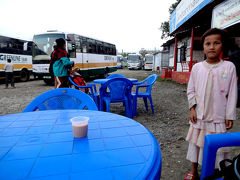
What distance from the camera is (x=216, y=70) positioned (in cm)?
153

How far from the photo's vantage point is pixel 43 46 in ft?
32.4

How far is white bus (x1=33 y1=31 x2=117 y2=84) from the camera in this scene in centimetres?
986

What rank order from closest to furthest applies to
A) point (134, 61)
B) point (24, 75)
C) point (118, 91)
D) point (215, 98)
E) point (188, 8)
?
point (215, 98) < point (118, 91) < point (188, 8) < point (24, 75) < point (134, 61)

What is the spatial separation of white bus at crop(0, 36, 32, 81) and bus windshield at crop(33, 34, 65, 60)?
2717mm

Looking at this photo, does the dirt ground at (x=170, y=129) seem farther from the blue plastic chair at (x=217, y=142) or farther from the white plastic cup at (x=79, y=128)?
the white plastic cup at (x=79, y=128)

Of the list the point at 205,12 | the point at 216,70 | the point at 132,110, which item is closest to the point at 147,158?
the point at 216,70

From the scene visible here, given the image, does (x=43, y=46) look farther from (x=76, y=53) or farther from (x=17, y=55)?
(x=17, y=55)

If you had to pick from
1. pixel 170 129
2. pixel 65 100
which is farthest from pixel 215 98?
pixel 170 129

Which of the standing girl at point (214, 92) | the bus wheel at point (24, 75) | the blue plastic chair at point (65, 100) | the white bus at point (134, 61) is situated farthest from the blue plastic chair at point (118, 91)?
the white bus at point (134, 61)

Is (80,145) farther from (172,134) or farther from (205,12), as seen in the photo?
(205,12)

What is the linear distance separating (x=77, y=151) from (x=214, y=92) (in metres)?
1.28

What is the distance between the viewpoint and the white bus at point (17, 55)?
36.2ft

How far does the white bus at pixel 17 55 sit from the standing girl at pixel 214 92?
40.6ft

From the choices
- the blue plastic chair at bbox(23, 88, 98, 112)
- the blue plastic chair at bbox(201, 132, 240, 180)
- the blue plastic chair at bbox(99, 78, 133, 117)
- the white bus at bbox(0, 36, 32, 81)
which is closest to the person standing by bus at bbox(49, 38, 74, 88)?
the blue plastic chair at bbox(99, 78, 133, 117)
